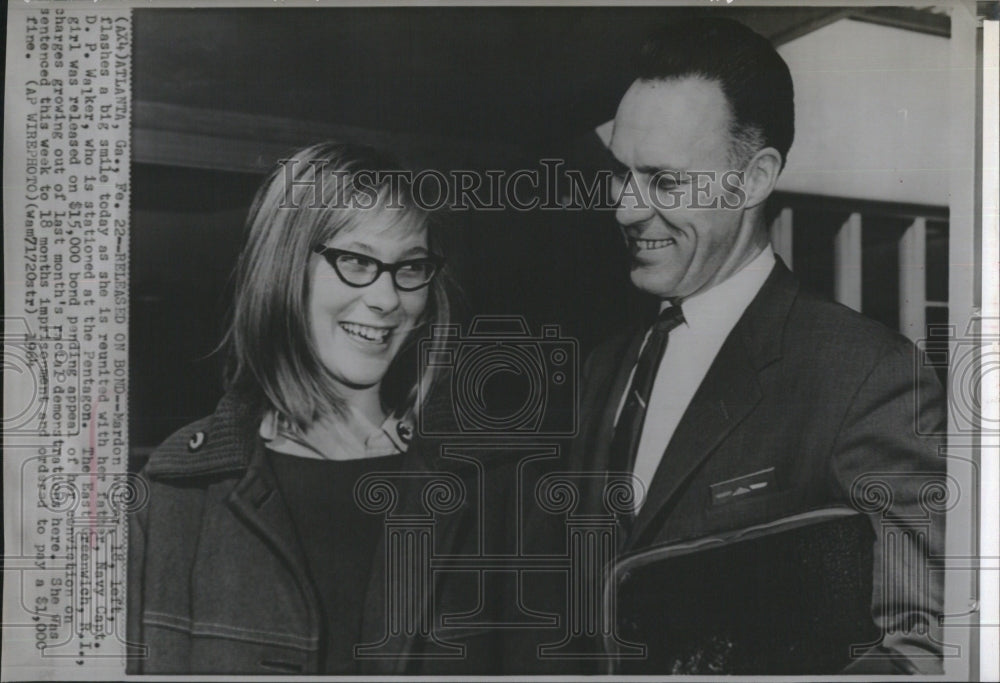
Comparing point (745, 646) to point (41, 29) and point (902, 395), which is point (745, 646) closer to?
point (902, 395)

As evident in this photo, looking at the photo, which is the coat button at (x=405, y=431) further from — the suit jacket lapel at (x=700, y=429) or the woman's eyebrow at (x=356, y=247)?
the suit jacket lapel at (x=700, y=429)

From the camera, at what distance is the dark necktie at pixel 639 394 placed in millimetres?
2672

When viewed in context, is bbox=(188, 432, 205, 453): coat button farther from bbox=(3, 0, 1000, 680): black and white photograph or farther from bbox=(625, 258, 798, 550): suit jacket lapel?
bbox=(625, 258, 798, 550): suit jacket lapel

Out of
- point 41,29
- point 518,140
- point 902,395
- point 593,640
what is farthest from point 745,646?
point 41,29

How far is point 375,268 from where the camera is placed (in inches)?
105

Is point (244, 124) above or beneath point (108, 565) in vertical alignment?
above

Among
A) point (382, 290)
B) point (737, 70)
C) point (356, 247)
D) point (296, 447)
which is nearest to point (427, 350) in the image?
point (382, 290)

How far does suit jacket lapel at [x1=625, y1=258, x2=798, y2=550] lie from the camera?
265 centimetres

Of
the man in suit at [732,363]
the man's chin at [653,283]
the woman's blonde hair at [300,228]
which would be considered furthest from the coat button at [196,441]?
the man's chin at [653,283]

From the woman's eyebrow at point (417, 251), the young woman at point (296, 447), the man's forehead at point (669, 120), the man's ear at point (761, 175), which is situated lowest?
the young woman at point (296, 447)

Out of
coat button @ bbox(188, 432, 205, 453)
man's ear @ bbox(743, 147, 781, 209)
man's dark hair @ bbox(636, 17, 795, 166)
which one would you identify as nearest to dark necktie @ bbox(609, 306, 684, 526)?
man's ear @ bbox(743, 147, 781, 209)

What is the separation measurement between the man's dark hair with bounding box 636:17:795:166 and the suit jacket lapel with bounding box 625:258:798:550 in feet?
1.81

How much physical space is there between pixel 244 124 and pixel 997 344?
255 cm

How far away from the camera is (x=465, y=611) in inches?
106
